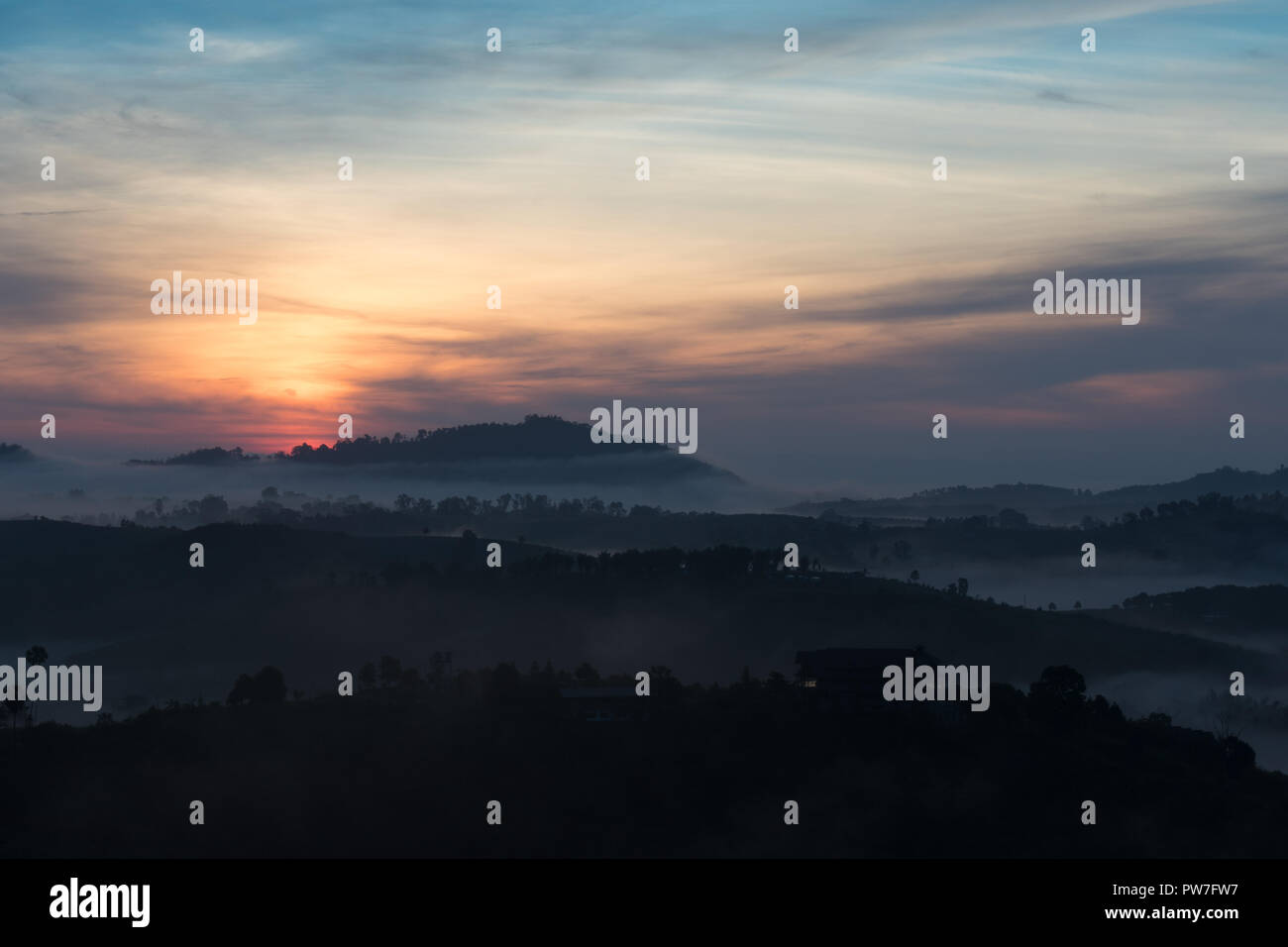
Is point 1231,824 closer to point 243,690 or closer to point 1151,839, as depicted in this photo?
point 1151,839

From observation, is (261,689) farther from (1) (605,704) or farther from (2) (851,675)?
(2) (851,675)

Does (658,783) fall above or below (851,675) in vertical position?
below

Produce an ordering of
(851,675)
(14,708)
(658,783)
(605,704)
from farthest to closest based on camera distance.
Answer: (605,704) → (14,708) → (851,675) → (658,783)

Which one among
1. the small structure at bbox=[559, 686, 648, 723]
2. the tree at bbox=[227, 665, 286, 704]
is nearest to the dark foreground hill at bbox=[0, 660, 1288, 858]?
the small structure at bbox=[559, 686, 648, 723]

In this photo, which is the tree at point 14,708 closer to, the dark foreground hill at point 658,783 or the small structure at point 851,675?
the dark foreground hill at point 658,783

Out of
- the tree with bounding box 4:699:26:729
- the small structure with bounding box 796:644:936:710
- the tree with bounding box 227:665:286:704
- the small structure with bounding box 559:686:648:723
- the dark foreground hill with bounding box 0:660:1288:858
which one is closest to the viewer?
the dark foreground hill with bounding box 0:660:1288:858

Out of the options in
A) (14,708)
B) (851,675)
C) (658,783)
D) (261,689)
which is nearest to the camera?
(658,783)

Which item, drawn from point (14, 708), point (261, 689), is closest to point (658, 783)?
point (261, 689)

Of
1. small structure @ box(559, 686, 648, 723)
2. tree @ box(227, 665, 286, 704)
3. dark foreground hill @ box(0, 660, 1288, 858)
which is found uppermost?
tree @ box(227, 665, 286, 704)

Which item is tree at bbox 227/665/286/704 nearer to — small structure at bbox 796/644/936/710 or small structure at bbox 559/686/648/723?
small structure at bbox 559/686/648/723
